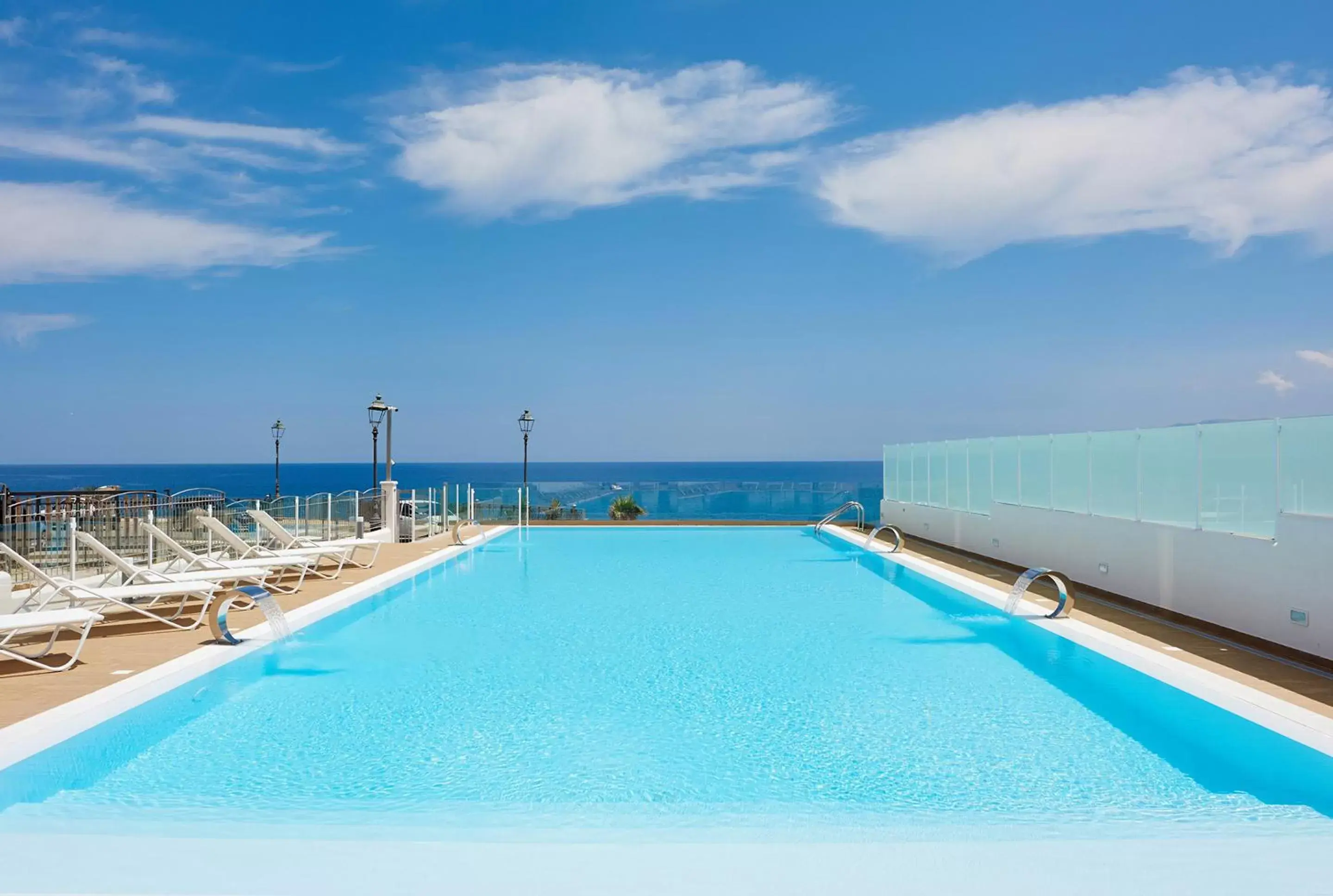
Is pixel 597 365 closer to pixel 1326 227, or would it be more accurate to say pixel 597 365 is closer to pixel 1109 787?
pixel 1326 227

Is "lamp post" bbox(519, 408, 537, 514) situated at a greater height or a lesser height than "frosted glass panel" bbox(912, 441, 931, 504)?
greater

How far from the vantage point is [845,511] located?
22500mm

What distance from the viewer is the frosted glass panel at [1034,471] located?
40.9 feet

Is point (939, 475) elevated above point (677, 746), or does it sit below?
above

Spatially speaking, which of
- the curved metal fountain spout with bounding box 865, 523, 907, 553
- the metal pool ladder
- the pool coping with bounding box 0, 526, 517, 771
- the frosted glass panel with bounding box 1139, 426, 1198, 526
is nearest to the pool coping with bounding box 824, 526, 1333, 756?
the frosted glass panel with bounding box 1139, 426, 1198, 526

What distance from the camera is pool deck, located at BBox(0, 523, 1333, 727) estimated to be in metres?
5.55

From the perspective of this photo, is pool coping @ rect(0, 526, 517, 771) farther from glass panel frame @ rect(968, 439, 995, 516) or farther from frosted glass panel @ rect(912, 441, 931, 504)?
frosted glass panel @ rect(912, 441, 931, 504)

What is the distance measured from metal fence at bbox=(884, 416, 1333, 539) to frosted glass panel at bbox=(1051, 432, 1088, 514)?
0.05ft

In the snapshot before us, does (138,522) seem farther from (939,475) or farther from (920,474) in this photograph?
(920,474)

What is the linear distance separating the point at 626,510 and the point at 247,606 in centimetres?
1651

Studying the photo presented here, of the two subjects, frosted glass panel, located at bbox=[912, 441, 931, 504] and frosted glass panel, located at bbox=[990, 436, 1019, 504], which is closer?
frosted glass panel, located at bbox=[990, 436, 1019, 504]

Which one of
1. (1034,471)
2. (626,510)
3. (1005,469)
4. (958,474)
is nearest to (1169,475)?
(1034,471)

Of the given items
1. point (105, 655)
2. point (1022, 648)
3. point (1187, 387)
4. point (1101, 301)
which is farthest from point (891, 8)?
point (1101, 301)

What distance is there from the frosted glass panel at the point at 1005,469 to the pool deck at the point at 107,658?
31.1ft
